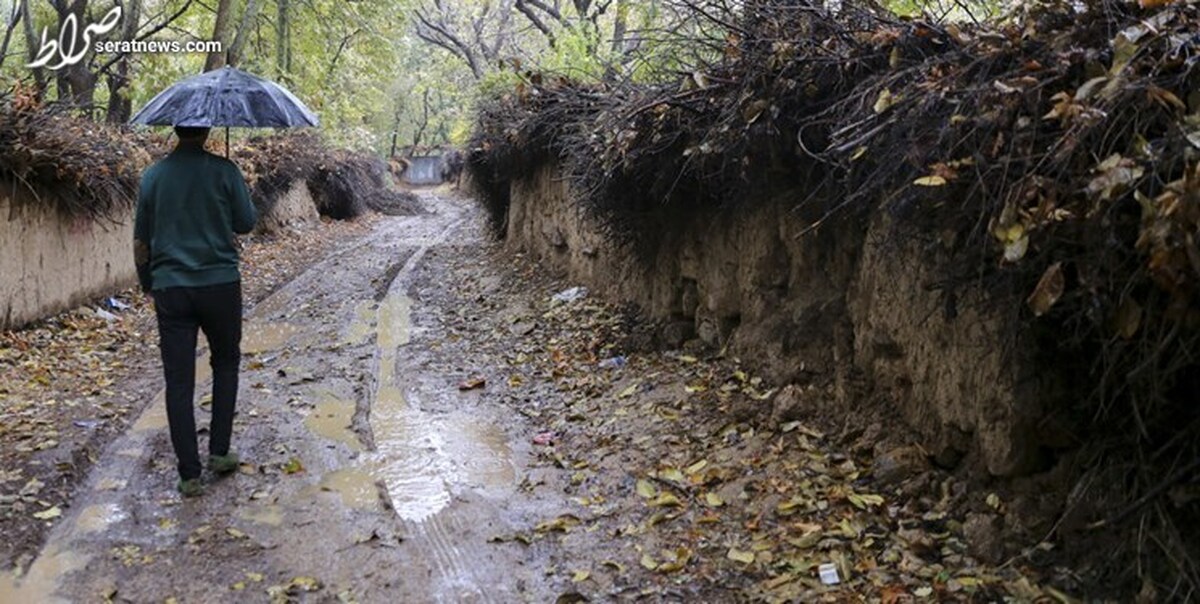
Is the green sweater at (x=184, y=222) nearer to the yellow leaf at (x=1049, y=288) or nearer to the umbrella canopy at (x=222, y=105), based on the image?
the umbrella canopy at (x=222, y=105)

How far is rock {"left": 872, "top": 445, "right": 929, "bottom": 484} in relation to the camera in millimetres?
4039

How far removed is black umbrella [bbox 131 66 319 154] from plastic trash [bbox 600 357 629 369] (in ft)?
8.99

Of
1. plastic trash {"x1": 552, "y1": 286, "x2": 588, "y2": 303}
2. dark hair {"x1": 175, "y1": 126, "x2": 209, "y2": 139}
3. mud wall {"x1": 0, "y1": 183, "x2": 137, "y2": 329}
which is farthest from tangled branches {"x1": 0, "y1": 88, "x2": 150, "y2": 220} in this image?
plastic trash {"x1": 552, "y1": 286, "x2": 588, "y2": 303}

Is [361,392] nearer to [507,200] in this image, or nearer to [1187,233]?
[1187,233]

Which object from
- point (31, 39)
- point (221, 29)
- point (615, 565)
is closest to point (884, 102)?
point (615, 565)

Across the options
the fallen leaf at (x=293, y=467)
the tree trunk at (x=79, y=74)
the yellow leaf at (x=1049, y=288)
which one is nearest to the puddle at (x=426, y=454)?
the fallen leaf at (x=293, y=467)

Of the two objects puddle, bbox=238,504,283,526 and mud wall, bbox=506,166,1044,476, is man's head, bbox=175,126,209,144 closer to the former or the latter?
puddle, bbox=238,504,283,526

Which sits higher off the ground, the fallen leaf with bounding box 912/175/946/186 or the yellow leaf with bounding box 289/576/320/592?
the fallen leaf with bounding box 912/175/946/186

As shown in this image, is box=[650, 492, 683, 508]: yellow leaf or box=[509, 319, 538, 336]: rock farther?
box=[509, 319, 538, 336]: rock

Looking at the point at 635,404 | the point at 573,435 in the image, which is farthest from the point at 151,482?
the point at 635,404

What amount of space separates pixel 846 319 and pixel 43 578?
13.3 feet

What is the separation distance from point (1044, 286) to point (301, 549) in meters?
3.42

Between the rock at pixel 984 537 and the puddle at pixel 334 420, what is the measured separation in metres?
3.69

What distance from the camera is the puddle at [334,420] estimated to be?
5902 mm
